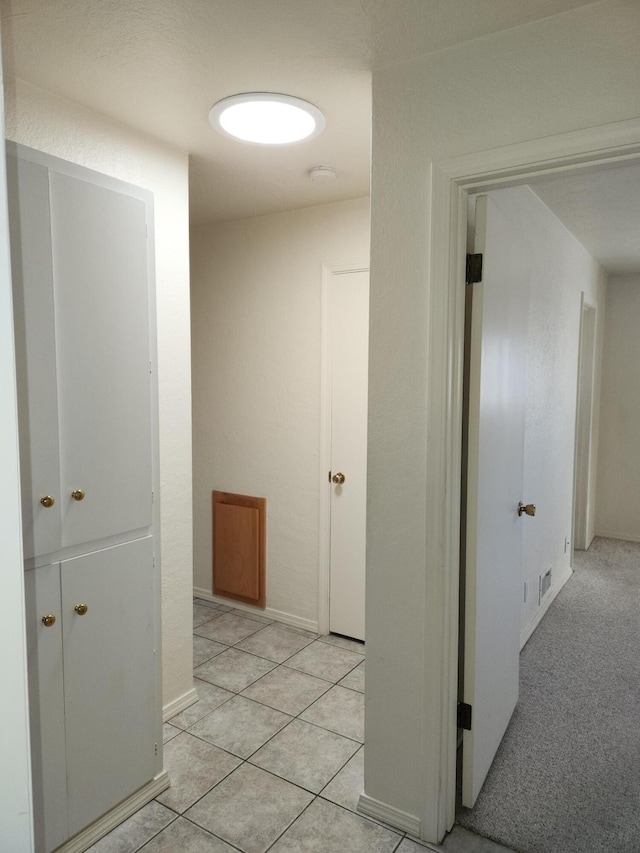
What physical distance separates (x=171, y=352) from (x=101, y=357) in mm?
609

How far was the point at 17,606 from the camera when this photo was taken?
955mm

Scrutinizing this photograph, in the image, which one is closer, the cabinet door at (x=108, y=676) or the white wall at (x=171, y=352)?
the cabinet door at (x=108, y=676)

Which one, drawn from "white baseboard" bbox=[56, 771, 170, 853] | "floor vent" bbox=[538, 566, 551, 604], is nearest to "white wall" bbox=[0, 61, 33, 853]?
"white baseboard" bbox=[56, 771, 170, 853]

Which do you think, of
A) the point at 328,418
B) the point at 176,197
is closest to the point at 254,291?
the point at 328,418

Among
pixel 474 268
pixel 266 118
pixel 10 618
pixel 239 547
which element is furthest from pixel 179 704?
pixel 266 118

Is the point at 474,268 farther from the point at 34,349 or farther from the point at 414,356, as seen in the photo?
the point at 34,349

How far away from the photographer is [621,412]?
5.35 meters

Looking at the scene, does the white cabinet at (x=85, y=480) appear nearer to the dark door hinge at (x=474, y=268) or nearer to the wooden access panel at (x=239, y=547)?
the dark door hinge at (x=474, y=268)

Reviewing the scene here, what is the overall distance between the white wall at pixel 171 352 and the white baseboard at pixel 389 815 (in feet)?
3.21

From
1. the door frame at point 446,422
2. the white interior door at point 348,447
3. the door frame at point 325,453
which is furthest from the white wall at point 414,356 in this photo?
the door frame at point 325,453

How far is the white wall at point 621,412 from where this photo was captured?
207 inches

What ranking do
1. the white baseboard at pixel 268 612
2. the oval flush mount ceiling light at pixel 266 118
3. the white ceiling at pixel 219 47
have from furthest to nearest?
the white baseboard at pixel 268 612, the oval flush mount ceiling light at pixel 266 118, the white ceiling at pixel 219 47

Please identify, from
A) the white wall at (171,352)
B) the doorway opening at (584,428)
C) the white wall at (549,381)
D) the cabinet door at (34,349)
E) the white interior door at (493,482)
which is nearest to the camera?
the cabinet door at (34,349)

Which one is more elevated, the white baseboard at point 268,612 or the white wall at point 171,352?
the white wall at point 171,352
